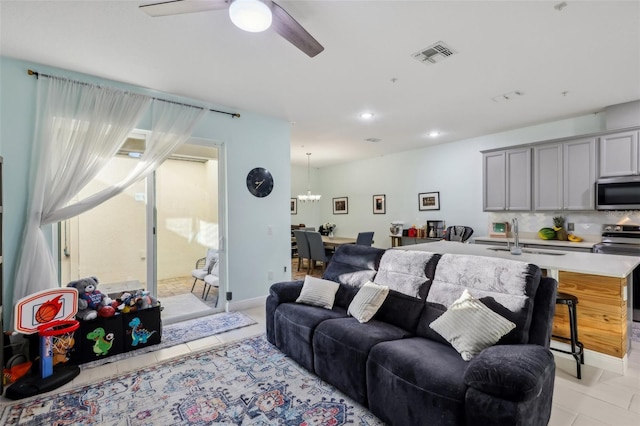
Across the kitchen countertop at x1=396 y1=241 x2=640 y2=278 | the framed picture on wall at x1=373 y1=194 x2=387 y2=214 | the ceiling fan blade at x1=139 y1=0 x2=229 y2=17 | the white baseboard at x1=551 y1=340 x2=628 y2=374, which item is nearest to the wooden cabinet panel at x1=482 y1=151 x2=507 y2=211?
the kitchen countertop at x1=396 y1=241 x2=640 y2=278

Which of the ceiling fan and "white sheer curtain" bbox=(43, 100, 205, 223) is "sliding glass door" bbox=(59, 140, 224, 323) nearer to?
"white sheer curtain" bbox=(43, 100, 205, 223)

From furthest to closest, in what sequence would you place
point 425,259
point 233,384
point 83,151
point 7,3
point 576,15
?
point 83,151, point 425,259, point 233,384, point 576,15, point 7,3

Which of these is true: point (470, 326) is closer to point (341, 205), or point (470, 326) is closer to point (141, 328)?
point (141, 328)

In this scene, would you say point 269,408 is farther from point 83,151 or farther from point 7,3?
point 7,3

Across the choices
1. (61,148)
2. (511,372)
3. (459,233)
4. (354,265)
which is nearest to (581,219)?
(459,233)

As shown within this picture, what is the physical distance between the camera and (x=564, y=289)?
2707mm

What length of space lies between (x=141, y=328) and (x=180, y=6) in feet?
9.17

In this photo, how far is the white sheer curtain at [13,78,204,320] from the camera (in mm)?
2709

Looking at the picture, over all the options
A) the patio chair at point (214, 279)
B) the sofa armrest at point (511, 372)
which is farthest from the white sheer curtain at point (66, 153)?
the sofa armrest at point (511, 372)

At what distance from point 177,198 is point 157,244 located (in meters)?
0.62

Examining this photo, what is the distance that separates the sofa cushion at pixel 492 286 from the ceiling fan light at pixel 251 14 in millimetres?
2092

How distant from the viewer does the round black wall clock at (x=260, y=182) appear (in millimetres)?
4262

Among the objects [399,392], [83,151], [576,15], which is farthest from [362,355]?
[83,151]

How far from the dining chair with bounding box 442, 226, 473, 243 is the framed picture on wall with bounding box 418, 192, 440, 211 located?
2.15ft
